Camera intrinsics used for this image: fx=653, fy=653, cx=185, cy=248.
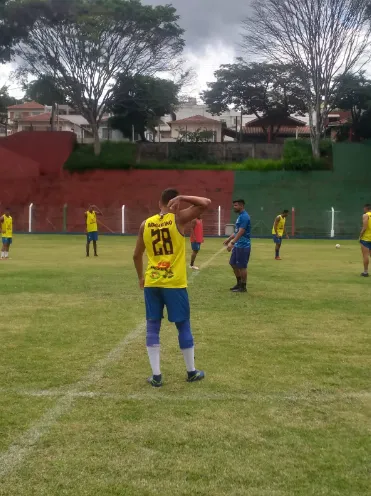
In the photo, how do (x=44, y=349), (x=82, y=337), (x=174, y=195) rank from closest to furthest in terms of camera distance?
(x=174, y=195)
(x=44, y=349)
(x=82, y=337)

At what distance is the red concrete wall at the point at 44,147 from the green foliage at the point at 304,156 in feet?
56.5

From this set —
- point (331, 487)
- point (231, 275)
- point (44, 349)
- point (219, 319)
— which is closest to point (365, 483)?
point (331, 487)

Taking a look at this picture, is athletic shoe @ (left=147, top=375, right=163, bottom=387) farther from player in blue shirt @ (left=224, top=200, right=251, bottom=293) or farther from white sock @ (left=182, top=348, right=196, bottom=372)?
player in blue shirt @ (left=224, top=200, right=251, bottom=293)

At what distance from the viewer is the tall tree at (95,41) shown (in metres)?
44.9

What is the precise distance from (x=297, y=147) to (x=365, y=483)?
4678 centimetres

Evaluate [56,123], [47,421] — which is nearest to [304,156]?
[56,123]

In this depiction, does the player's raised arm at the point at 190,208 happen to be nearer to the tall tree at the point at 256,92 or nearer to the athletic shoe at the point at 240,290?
the athletic shoe at the point at 240,290

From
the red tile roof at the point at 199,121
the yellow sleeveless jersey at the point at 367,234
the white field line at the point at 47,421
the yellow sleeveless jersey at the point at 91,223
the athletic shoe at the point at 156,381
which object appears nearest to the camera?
the white field line at the point at 47,421

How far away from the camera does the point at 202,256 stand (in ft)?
74.2

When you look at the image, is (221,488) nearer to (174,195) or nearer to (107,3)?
(174,195)

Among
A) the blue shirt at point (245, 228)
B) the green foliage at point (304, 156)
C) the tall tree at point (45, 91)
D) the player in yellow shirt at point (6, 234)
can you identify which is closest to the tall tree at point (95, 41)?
the tall tree at point (45, 91)

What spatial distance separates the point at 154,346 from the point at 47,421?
1.50m

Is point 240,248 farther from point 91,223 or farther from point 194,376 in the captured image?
point 91,223

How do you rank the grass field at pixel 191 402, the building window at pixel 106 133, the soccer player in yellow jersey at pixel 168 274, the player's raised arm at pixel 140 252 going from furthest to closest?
the building window at pixel 106 133
the player's raised arm at pixel 140 252
the soccer player in yellow jersey at pixel 168 274
the grass field at pixel 191 402
